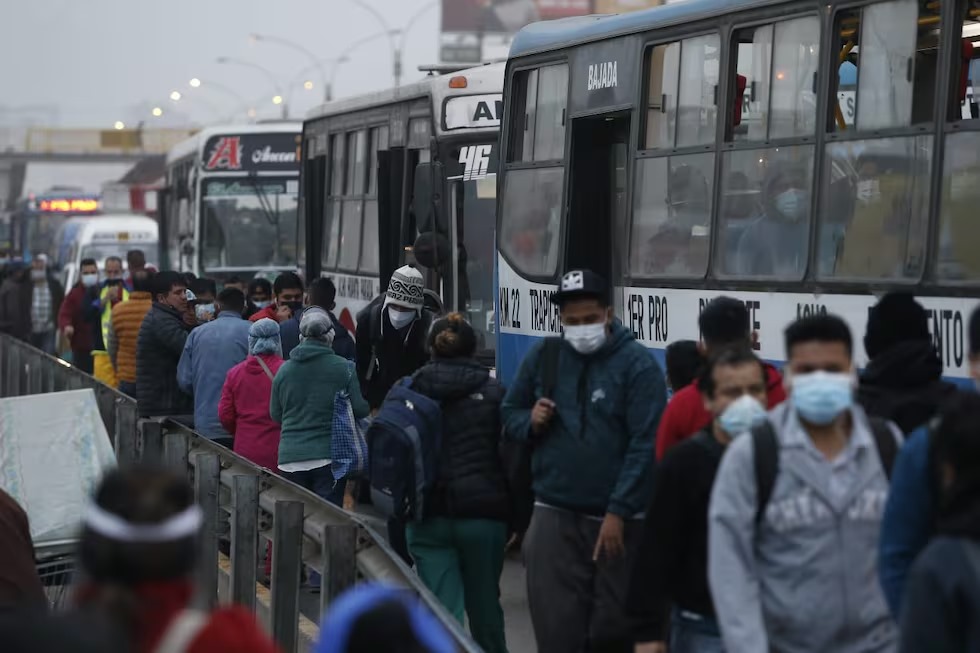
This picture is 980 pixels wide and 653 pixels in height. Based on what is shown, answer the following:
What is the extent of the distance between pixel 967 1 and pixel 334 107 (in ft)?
40.0

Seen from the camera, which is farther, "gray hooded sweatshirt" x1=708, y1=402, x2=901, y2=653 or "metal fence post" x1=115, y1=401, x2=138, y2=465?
"metal fence post" x1=115, y1=401, x2=138, y2=465

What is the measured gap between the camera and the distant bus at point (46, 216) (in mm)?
61281

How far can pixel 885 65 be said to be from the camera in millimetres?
8984

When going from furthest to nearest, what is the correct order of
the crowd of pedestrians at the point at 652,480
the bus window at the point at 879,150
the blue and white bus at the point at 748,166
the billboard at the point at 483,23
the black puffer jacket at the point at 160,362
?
the billboard at the point at 483,23 → the black puffer jacket at the point at 160,362 → the bus window at the point at 879,150 → the blue and white bus at the point at 748,166 → the crowd of pedestrians at the point at 652,480

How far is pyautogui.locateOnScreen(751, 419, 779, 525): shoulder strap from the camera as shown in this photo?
4.77 m

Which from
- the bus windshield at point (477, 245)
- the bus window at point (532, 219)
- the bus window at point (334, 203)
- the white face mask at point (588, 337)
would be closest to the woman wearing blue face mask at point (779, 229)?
the bus window at point (532, 219)

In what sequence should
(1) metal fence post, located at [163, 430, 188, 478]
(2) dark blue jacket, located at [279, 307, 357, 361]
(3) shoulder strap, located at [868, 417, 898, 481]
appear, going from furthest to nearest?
(2) dark blue jacket, located at [279, 307, 357, 361] → (1) metal fence post, located at [163, 430, 188, 478] → (3) shoulder strap, located at [868, 417, 898, 481]

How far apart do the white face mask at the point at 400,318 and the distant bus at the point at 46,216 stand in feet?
159

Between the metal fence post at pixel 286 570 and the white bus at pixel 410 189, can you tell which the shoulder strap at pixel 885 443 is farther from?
the white bus at pixel 410 189

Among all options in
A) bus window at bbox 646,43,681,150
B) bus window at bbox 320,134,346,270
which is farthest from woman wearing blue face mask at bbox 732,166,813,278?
bus window at bbox 320,134,346,270

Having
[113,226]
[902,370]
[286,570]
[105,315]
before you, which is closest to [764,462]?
[902,370]

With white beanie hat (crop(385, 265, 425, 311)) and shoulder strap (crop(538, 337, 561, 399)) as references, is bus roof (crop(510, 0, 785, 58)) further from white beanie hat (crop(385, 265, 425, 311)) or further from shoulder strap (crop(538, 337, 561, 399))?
shoulder strap (crop(538, 337, 561, 399))

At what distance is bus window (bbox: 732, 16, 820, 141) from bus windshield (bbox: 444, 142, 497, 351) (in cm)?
490

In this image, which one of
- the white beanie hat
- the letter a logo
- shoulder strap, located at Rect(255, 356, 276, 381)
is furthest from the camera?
the letter a logo
